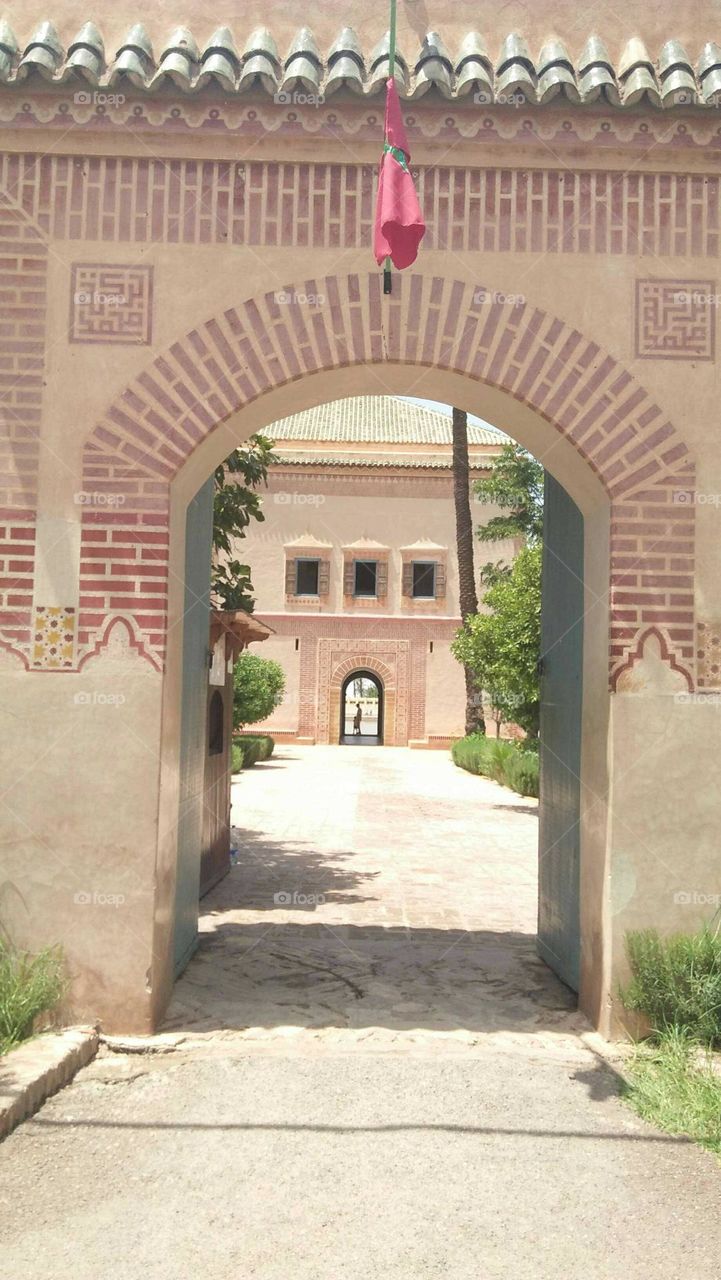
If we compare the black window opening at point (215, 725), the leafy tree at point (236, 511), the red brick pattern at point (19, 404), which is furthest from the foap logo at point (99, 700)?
the leafy tree at point (236, 511)

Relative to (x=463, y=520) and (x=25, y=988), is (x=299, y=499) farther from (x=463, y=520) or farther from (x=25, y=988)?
(x=25, y=988)

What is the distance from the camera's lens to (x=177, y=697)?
5355 millimetres

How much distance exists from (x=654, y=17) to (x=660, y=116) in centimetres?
73

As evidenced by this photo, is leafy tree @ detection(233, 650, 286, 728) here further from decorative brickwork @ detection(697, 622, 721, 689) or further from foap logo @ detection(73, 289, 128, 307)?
decorative brickwork @ detection(697, 622, 721, 689)

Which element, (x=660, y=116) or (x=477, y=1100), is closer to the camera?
(x=477, y=1100)

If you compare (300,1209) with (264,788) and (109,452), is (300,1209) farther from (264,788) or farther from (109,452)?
(264,788)

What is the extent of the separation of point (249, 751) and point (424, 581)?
1000 centimetres

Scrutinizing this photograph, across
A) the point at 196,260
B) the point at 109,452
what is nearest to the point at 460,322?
the point at 196,260

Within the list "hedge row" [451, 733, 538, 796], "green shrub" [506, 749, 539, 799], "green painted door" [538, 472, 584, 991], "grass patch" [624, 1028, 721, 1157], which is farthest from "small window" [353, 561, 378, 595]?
"grass patch" [624, 1028, 721, 1157]

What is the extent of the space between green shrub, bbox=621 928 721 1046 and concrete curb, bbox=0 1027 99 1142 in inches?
97.1

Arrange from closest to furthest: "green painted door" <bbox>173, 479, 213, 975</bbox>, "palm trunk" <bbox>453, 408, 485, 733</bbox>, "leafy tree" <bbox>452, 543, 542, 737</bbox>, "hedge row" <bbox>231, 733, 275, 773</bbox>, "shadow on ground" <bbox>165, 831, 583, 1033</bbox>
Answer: "shadow on ground" <bbox>165, 831, 583, 1033</bbox> < "green painted door" <bbox>173, 479, 213, 975</bbox> < "leafy tree" <bbox>452, 543, 542, 737</bbox> < "palm trunk" <bbox>453, 408, 485, 733</bbox> < "hedge row" <bbox>231, 733, 275, 773</bbox>

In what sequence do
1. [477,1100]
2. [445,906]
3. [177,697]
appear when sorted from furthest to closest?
[445,906] → [177,697] → [477,1100]

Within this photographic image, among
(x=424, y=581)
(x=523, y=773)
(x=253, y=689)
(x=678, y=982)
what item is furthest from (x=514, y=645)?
(x=424, y=581)

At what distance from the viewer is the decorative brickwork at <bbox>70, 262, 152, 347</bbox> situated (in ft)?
16.5
